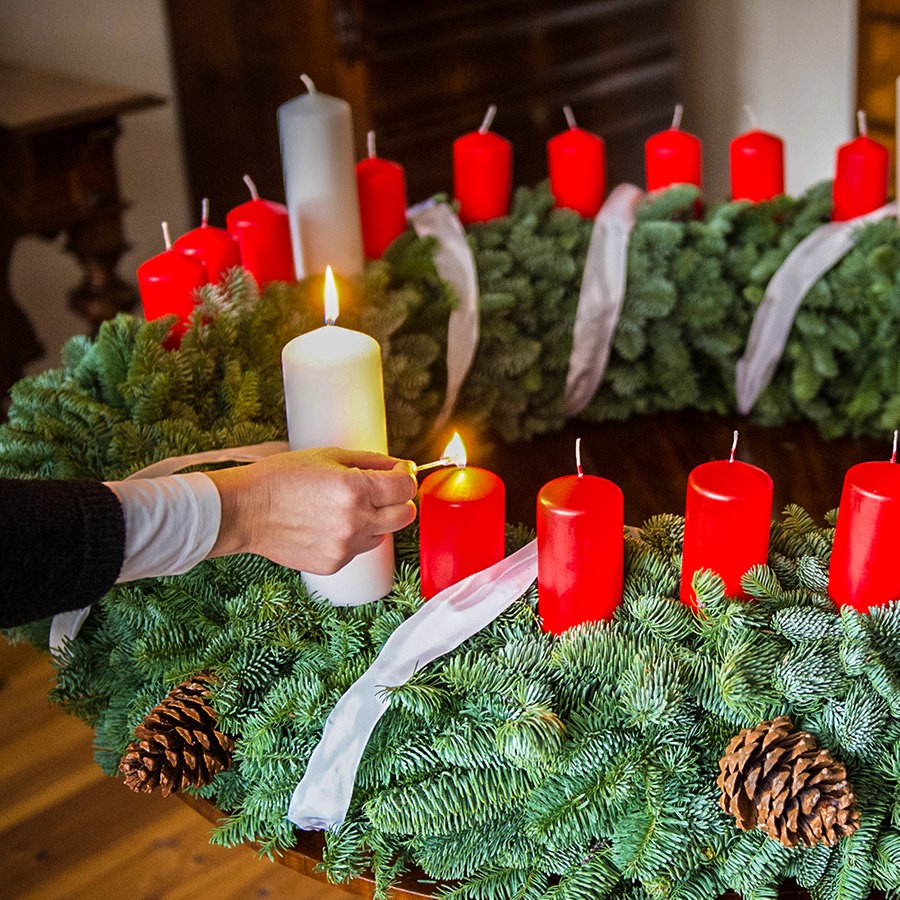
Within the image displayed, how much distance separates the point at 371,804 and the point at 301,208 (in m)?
0.72

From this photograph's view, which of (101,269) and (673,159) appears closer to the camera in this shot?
(673,159)

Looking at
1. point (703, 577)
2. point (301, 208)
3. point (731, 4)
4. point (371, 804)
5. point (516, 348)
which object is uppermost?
point (731, 4)

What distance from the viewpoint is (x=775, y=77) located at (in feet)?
10.2

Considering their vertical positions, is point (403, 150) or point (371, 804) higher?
point (403, 150)

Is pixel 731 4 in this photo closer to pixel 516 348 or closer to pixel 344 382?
pixel 516 348

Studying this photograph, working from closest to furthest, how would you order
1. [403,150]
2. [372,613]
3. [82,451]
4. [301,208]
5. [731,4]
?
[372,613] < [82,451] < [301,208] < [403,150] < [731,4]

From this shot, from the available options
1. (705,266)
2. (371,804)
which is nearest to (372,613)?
(371,804)

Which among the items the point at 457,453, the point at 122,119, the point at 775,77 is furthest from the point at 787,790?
the point at 775,77

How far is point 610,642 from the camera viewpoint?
0.79 metres

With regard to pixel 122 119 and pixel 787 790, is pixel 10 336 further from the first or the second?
pixel 787 790

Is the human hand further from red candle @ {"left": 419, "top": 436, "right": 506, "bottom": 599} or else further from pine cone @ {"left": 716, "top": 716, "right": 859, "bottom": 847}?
pine cone @ {"left": 716, "top": 716, "right": 859, "bottom": 847}

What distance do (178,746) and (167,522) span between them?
0.16m

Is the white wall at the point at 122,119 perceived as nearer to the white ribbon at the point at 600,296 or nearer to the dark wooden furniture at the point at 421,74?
the dark wooden furniture at the point at 421,74

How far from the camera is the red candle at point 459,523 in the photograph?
0.84 m
